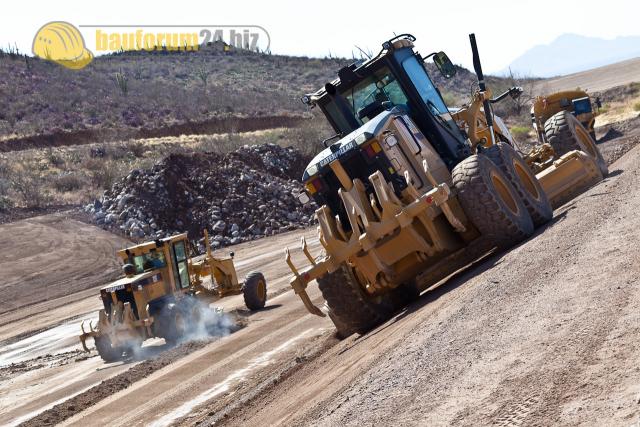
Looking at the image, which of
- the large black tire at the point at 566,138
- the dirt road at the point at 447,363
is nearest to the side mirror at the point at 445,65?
the dirt road at the point at 447,363

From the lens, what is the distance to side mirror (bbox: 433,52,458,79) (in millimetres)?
12266

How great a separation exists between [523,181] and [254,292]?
691 cm

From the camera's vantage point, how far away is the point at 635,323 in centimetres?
569

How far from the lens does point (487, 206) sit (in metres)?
10.8

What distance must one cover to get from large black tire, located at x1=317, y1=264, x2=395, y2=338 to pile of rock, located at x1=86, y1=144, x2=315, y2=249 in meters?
20.8

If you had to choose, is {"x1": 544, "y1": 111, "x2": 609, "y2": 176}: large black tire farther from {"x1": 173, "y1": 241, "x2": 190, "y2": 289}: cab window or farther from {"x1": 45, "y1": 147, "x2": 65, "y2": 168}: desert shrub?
{"x1": 45, "y1": 147, "x2": 65, "y2": 168}: desert shrub

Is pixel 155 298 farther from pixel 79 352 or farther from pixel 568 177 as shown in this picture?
pixel 568 177

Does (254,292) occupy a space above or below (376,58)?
→ below

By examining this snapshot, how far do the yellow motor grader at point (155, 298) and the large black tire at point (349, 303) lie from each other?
565 centimetres

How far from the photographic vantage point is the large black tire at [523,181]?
11758 mm

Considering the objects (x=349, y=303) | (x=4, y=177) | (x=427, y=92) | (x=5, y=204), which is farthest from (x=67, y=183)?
(x=349, y=303)

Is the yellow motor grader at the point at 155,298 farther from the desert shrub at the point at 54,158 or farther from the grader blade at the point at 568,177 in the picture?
the desert shrub at the point at 54,158

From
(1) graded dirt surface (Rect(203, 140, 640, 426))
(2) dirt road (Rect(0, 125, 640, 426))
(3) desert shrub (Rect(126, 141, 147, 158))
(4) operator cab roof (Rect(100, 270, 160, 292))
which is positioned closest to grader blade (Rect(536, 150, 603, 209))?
(2) dirt road (Rect(0, 125, 640, 426))

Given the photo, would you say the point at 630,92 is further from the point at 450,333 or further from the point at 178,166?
the point at 450,333
